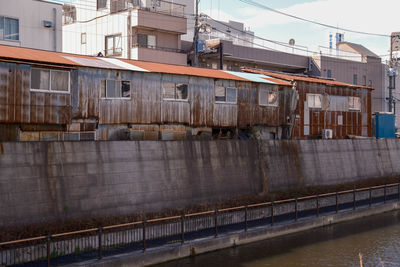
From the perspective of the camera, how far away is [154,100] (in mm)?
26000

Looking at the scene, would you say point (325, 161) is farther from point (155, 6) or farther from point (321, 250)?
point (155, 6)

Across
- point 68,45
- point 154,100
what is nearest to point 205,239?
point 154,100

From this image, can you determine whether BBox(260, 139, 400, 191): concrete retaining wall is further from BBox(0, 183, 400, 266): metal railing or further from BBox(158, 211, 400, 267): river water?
BBox(158, 211, 400, 267): river water

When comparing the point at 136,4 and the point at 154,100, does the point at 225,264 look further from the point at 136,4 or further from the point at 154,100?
the point at 136,4

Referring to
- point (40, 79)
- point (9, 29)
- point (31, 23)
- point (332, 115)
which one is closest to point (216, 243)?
point (40, 79)

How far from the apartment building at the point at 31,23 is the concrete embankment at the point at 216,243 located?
2303 cm

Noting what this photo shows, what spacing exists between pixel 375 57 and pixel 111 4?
3965 centimetres

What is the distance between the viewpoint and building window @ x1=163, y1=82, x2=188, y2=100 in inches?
1054

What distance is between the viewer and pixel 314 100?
37.0 meters

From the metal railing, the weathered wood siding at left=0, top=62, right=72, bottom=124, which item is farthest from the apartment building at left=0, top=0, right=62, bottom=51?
the metal railing

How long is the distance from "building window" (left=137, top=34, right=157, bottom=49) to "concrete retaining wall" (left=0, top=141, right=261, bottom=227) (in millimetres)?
16534

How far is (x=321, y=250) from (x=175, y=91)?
458 inches

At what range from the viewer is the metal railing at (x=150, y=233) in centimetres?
1662

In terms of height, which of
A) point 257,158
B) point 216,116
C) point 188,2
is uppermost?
point 188,2
